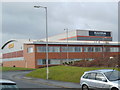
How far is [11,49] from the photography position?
88938 millimetres

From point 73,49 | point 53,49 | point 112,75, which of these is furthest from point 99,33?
point 112,75

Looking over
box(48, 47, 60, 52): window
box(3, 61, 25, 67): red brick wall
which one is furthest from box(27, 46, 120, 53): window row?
box(3, 61, 25, 67): red brick wall

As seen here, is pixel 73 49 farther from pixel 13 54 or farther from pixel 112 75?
pixel 112 75

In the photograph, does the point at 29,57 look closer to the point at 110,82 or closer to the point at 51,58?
the point at 51,58

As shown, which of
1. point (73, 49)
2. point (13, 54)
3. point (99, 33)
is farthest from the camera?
point (99, 33)

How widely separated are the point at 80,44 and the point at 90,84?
175 ft

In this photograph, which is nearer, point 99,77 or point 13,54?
point 99,77

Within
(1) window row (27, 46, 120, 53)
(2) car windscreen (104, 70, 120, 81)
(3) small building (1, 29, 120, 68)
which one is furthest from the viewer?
(1) window row (27, 46, 120, 53)

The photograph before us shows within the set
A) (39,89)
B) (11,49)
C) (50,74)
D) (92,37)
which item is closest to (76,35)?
(92,37)

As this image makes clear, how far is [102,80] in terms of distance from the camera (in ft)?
44.5

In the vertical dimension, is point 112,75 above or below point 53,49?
below

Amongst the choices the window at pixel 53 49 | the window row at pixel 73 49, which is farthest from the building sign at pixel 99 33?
the window at pixel 53 49

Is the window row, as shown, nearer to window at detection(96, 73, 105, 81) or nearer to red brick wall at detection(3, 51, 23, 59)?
red brick wall at detection(3, 51, 23, 59)

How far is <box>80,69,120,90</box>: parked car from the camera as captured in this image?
42.0ft
